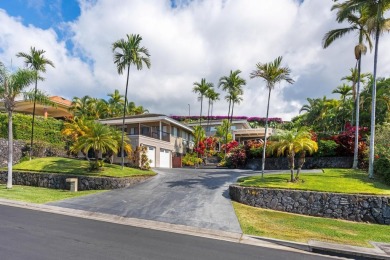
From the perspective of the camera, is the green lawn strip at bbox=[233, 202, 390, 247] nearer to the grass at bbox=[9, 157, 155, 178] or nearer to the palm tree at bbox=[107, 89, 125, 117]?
the grass at bbox=[9, 157, 155, 178]

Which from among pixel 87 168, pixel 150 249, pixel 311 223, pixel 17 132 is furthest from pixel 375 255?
pixel 17 132

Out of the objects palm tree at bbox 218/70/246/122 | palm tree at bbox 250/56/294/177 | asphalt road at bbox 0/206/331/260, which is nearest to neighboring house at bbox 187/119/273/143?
palm tree at bbox 218/70/246/122

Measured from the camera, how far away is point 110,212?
12555 millimetres

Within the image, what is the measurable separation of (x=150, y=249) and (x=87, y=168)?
15512 millimetres

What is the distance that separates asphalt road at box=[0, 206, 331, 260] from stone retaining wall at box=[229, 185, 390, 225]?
624 cm

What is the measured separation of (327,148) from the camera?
938 inches

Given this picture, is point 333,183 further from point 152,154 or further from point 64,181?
point 152,154

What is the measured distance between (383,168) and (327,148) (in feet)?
24.0

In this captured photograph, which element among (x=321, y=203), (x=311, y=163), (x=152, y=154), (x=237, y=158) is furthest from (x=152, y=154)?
(x=321, y=203)

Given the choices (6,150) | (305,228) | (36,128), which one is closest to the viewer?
(305,228)

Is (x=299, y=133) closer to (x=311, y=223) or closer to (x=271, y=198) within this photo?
(x=271, y=198)

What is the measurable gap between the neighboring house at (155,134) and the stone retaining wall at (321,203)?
15.1 metres

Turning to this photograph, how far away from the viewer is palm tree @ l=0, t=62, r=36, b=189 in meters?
18.6

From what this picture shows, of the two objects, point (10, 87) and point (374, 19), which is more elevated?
point (374, 19)
